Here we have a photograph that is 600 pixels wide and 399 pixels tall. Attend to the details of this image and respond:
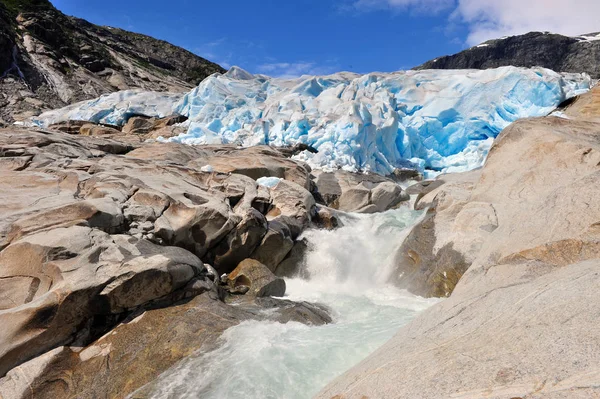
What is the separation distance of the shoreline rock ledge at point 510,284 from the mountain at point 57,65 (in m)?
33.4

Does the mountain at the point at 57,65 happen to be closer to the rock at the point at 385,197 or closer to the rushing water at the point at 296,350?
the rock at the point at 385,197

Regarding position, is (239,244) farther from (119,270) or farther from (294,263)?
(119,270)

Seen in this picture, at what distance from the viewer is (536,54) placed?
53.3 meters

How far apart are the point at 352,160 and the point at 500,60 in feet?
161

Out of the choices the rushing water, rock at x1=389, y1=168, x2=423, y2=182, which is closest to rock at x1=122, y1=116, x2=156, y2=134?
rock at x1=389, y1=168, x2=423, y2=182

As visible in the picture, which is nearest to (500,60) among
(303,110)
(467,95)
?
(467,95)

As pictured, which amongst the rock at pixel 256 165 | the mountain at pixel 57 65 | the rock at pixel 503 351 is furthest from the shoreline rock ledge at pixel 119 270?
the mountain at pixel 57 65

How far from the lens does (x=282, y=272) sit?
10453 millimetres

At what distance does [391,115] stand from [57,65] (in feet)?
122

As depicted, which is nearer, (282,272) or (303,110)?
(282,272)

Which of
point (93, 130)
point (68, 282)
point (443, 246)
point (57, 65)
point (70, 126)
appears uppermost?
point (57, 65)

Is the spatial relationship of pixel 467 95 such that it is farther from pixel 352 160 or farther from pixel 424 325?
pixel 424 325

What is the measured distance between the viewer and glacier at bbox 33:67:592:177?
19.6 meters

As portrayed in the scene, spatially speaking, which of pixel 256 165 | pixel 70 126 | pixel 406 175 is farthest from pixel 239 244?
pixel 70 126
